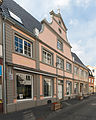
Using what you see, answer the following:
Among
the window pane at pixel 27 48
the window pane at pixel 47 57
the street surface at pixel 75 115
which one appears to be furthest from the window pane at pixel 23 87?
the window pane at pixel 47 57

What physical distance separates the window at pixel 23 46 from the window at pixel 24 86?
219 centimetres

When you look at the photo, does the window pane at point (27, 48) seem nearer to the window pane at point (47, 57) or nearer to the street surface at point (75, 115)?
the window pane at point (47, 57)

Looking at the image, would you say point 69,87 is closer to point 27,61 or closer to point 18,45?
point 27,61

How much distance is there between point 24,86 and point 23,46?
12.6 feet

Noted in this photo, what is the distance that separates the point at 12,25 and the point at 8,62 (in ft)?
10.7

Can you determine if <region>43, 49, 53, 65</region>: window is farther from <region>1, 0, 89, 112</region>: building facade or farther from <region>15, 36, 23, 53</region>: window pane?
<region>15, 36, 23, 53</region>: window pane

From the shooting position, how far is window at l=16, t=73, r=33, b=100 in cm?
997

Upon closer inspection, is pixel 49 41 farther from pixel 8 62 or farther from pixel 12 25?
pixel 8 62

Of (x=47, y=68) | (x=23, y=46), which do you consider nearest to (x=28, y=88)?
(x=47, y=68)

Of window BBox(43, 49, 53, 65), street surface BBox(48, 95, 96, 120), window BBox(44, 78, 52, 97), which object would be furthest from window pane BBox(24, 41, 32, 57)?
street surface BBox(48, 95, 96, 120)

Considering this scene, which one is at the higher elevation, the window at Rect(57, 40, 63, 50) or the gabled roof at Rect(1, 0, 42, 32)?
the gabled roof at Rect(1, 0, 42, 32)

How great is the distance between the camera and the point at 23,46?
10.7m

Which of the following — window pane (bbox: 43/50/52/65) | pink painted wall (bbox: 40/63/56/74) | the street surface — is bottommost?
the street surface

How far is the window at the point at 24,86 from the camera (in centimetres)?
997
